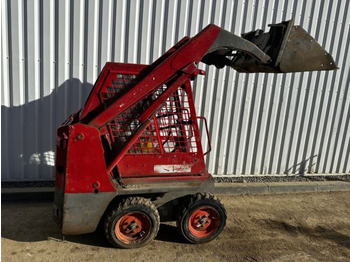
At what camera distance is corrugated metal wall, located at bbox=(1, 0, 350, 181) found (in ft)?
17.1

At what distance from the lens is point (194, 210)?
417 cm

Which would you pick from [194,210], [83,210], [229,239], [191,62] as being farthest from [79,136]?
[229,239]

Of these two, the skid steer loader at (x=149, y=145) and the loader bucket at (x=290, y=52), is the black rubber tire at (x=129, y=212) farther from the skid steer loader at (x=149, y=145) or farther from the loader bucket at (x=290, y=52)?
the loader bucket at (x=290, y=52)

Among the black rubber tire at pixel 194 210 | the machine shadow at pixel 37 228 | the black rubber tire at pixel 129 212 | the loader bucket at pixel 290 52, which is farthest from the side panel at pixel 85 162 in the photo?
the loader bucket at pixel 290 52

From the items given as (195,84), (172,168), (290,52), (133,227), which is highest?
(290,52)

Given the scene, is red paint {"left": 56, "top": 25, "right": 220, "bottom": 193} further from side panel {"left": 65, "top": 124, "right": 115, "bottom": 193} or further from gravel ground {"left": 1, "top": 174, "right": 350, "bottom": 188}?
gravel ground {"left": 1, "top": 174, "right": 350, "bottom": 188}

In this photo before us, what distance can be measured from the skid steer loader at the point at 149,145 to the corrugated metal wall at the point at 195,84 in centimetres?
151

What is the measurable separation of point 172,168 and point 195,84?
2.03m

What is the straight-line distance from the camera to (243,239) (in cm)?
452

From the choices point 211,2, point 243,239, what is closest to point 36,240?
point 243,239

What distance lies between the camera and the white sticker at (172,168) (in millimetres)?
4172

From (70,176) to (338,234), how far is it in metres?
3.56

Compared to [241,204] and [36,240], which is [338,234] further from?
[36,240]

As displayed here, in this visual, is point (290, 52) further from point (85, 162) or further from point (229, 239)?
point (85, 162)
